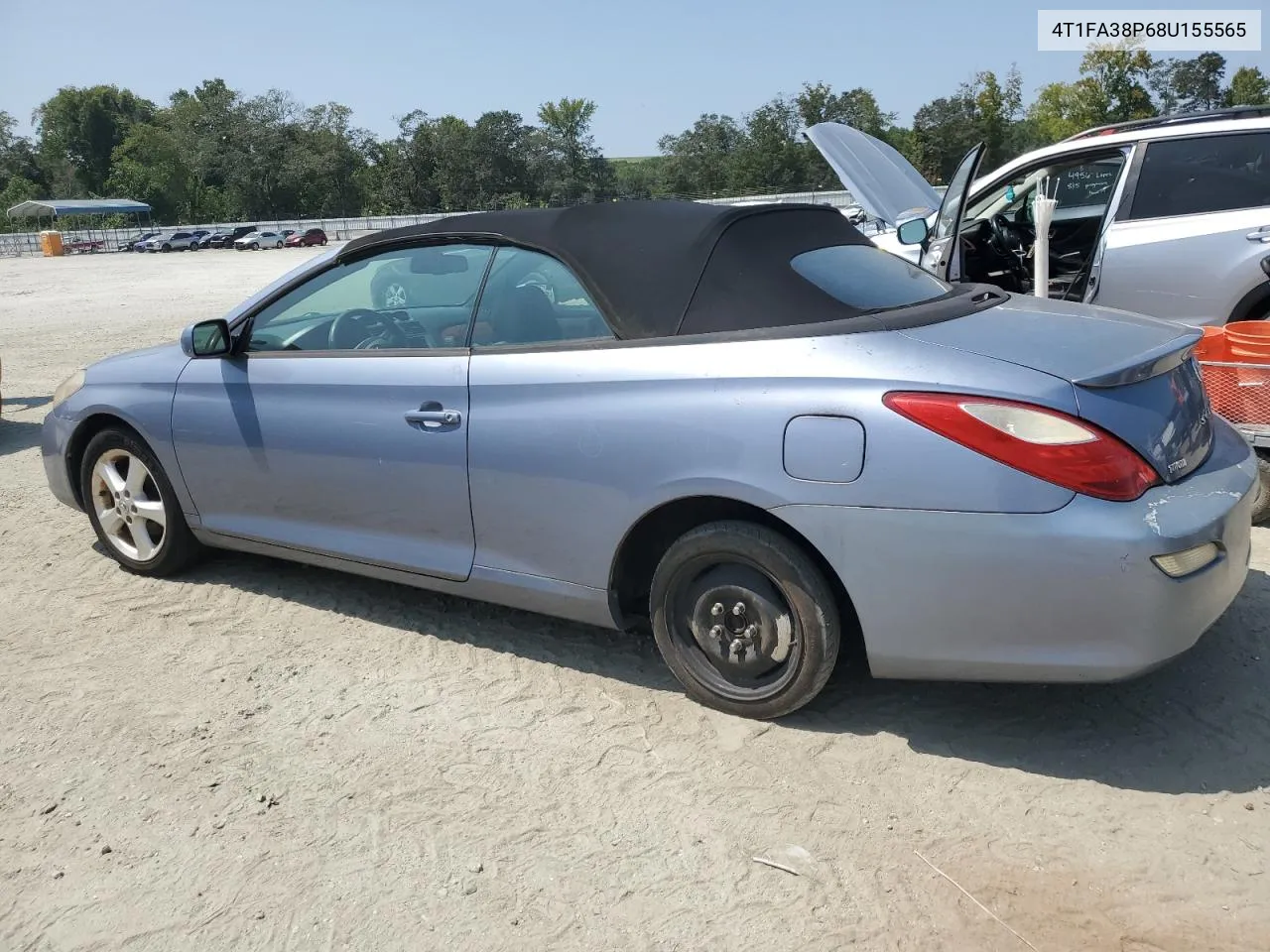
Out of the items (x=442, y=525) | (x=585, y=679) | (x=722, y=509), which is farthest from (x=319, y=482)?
(x=722, y=509)

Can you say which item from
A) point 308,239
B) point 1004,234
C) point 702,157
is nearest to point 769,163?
point 702,157

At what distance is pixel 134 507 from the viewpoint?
15.8 feet

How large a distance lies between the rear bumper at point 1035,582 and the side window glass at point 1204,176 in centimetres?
395

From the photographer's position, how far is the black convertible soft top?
3.30 meters

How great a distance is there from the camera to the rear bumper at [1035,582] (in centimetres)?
270

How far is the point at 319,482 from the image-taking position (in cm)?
411

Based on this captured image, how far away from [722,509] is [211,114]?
108m

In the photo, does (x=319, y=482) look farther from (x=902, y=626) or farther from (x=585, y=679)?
(x=902, y=626)

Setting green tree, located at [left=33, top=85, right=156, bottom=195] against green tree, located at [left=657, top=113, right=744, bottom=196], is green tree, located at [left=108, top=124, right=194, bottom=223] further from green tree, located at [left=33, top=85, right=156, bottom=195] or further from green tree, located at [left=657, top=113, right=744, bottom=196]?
green tree, located at [left=657, top=113, right=744, bottom=196]

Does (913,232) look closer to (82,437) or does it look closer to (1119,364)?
(1119,364)

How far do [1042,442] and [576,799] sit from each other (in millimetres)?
1613

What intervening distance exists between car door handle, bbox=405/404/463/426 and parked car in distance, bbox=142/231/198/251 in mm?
65886

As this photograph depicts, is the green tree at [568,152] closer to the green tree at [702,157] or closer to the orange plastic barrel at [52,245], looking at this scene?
the green tree at [702,157]

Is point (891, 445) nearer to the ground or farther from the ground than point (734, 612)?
farther from the ground
